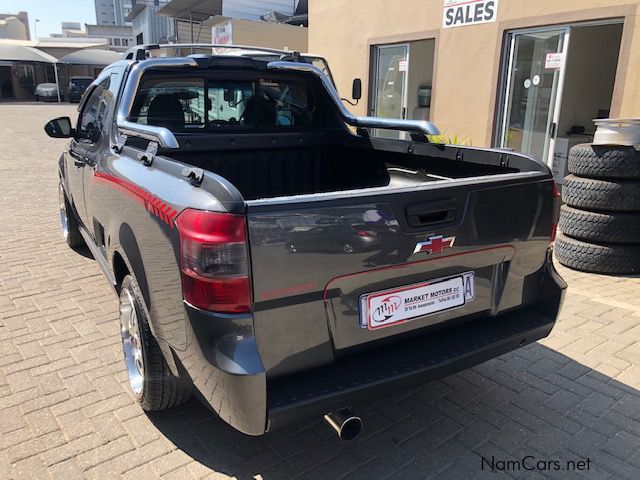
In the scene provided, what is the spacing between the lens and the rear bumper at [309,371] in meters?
2.08

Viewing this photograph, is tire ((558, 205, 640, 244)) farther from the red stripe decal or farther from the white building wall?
the white building wall

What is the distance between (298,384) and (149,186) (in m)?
1.17

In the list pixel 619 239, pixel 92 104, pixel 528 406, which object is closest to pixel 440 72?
pixel 619 239

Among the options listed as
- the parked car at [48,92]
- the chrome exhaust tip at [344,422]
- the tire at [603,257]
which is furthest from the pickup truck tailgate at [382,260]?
the parked car at [48,92]

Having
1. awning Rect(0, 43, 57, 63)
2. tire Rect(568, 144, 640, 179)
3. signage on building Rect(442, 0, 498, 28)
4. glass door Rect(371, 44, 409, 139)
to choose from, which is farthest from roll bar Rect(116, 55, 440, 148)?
awning Rect(0, 43, 57, 63)

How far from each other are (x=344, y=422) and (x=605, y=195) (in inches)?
154

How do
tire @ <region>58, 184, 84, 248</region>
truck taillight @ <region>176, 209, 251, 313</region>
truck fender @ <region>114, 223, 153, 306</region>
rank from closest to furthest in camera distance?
truck taillight @ <region>176, 209, 251, 313</region> < truck fender @ <region>114, 223, 153, 306</region> < tire @ <region>58, 184, 84, 248</region>

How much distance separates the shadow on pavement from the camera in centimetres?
261

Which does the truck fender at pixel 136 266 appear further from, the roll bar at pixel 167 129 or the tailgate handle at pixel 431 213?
the tailgate handle at pixel 431 213

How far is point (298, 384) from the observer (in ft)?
7.26

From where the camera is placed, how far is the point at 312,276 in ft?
7.00

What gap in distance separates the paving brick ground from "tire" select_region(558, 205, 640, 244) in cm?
90

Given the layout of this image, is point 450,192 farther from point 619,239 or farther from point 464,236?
→ point 619,239

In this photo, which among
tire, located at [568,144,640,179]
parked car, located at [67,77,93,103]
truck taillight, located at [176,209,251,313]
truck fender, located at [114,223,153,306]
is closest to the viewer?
truck taillight, located at [176,209,251,313]
